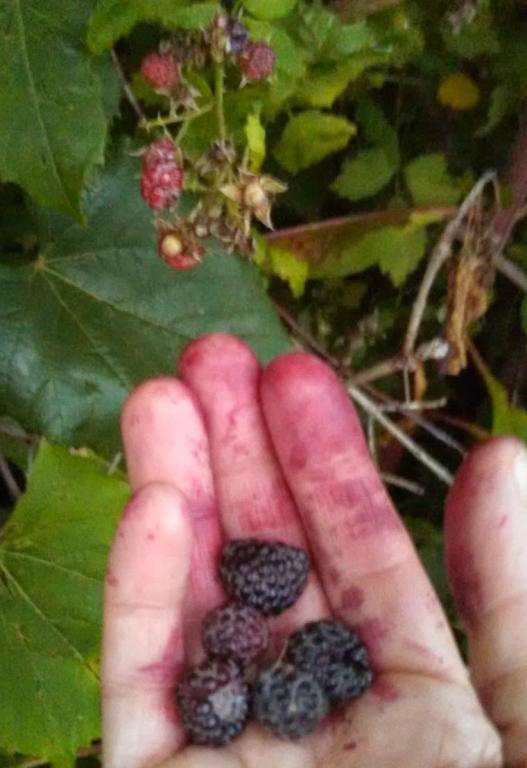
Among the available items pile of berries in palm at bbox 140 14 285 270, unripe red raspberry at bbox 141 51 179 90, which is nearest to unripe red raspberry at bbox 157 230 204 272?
pile of berries in palm at bbox 140 14 285 270

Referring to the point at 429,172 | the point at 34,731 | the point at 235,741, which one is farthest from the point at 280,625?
the point at 429,172

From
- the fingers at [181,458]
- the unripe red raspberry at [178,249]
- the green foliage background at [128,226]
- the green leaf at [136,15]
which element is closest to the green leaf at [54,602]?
the green foliage background at [128,226]

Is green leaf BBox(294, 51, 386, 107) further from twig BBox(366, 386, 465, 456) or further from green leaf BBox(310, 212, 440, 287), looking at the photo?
twig BBox(366, 386, 465, 456)

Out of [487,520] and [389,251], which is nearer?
[487,520]

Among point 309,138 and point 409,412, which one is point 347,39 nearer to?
point 309,138

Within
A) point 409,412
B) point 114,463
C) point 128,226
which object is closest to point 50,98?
point 128,226

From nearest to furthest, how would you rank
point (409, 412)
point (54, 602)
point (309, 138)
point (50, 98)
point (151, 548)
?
point (151, 548), point (50, 98), point (54, 602), point (309, 138), point (409, 412)

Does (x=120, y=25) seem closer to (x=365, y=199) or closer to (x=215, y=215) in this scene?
(x=215, y=215)
